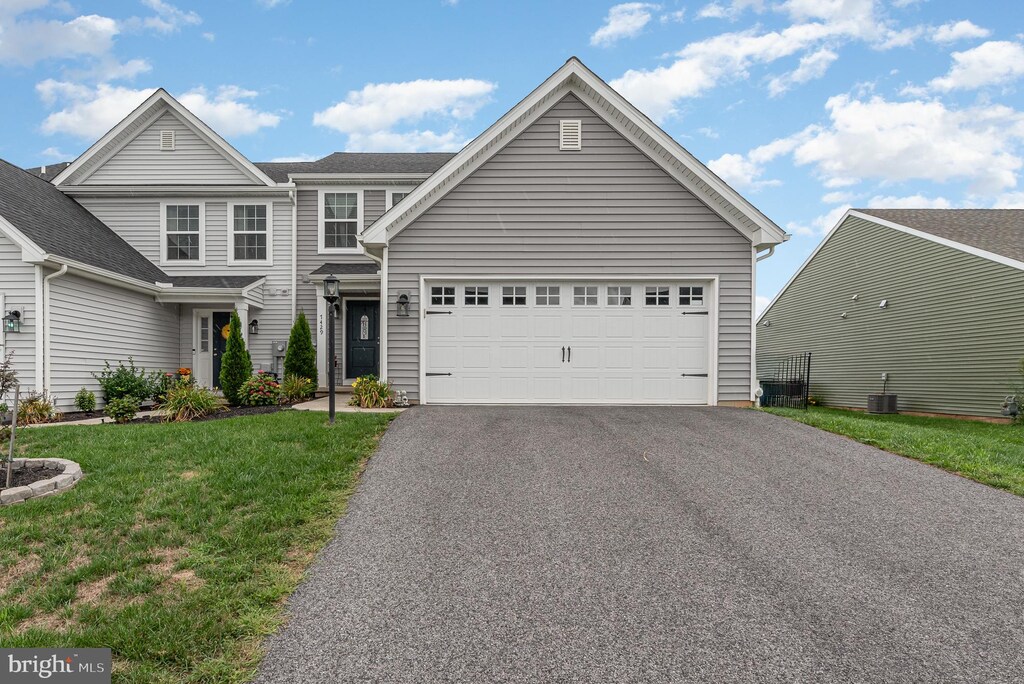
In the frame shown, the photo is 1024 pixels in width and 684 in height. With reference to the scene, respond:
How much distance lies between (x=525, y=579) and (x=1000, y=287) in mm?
14971

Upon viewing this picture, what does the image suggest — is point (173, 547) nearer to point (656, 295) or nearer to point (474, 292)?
point (474, 292)

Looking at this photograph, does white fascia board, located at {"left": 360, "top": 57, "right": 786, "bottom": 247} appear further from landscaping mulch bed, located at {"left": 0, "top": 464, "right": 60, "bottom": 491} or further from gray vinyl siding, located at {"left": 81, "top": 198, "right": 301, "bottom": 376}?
landscaping mulch bed, located at {"left": 0, "top": 464, "right": 60, "bottom": 491}

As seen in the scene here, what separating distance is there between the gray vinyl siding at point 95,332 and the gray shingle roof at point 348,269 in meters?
3.62

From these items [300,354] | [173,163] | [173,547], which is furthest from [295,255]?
[173,547]

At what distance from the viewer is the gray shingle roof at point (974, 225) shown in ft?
46.8

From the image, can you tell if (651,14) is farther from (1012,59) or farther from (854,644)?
(854,644)

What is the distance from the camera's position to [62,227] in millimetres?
11531

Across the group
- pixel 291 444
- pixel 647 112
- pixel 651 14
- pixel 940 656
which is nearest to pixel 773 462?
pixel 940 656

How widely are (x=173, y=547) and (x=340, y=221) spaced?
11.2 meters

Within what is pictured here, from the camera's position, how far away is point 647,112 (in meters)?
10.2

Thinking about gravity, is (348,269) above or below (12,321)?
above

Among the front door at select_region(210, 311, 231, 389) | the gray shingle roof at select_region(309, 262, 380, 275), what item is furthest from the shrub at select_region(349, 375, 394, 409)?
the front door at select_region(210, 311, 231, 389)

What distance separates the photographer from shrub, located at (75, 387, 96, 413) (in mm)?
10688

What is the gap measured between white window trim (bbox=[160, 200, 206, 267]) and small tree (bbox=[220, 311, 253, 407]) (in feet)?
10.0
